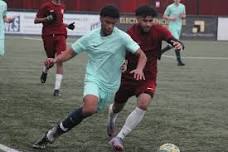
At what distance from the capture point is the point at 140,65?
7.20 m

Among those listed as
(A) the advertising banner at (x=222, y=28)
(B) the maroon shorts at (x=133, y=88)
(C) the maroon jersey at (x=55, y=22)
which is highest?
(C) the maroon jersey at (x=55, y=22)

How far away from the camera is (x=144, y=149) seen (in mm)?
7488

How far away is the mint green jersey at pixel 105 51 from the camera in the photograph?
7.24 meters

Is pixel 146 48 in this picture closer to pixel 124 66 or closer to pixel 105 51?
pixel 124 66

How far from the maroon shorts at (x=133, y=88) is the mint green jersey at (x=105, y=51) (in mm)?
511

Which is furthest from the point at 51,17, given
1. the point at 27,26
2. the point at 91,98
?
the point at 27,26

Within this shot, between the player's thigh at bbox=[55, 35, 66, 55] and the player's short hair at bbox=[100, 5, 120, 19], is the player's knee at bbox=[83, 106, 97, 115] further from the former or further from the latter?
the player's thigh at bbox=[55, 35, 66, 55]

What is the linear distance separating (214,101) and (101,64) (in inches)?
198

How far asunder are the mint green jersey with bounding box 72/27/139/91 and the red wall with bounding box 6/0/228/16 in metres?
36.3

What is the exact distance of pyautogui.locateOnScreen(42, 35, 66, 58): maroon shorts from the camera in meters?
12.3

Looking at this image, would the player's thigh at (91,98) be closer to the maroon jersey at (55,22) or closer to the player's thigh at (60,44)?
the player's thigh at (60,44)

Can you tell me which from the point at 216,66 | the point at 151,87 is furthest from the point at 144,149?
the point at 216,66

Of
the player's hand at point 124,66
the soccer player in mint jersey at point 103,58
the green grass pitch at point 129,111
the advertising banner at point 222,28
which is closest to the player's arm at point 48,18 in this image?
the green grass pitch at point 129,111

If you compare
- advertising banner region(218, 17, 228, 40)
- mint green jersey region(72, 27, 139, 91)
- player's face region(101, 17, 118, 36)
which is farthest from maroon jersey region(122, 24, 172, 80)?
advertising banner region(218, 17, 228, 40)
